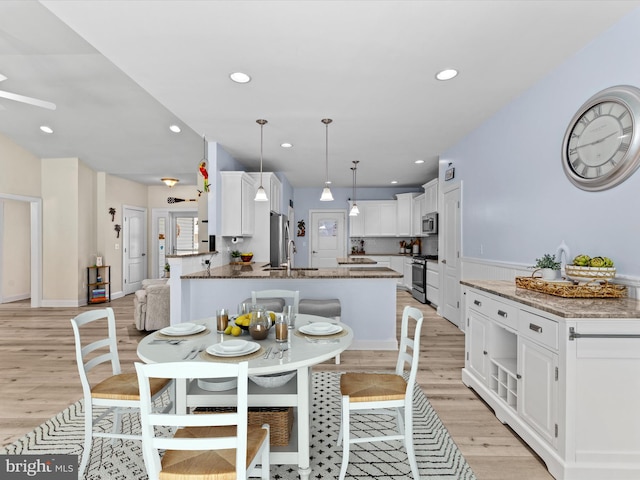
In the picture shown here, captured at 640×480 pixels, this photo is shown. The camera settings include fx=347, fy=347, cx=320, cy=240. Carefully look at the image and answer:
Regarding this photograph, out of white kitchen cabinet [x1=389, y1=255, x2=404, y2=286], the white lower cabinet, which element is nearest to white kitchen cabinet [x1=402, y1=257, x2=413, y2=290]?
white kitchen cabinet [x1=389, y1=255, x2=404, y2=286]

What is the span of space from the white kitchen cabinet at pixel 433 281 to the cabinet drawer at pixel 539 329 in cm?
378

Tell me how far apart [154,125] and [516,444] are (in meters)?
6.19

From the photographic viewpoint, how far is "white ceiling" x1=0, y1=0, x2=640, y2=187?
6.97 ft

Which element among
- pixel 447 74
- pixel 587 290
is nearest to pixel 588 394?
pixel 587 290

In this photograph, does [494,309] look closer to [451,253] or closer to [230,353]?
[230,353]

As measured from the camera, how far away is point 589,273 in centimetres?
218

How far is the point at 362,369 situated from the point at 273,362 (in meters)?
2.07

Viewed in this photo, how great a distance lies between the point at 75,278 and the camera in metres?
6.64

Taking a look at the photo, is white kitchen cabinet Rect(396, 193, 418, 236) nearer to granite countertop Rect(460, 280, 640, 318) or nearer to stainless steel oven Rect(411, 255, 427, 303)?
stainless steel oven Rect(411, 255, 427, 303)

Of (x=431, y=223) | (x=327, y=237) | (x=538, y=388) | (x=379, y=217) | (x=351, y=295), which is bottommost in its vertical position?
(x=538, y=388)

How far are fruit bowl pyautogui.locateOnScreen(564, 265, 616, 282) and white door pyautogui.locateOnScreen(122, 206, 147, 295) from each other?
8321 mm

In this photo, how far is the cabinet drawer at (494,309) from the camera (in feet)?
7.53

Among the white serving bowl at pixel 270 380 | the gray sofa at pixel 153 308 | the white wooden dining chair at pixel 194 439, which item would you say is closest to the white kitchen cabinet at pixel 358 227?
the gray sofa at pixel 153 308

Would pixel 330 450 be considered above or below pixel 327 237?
below
